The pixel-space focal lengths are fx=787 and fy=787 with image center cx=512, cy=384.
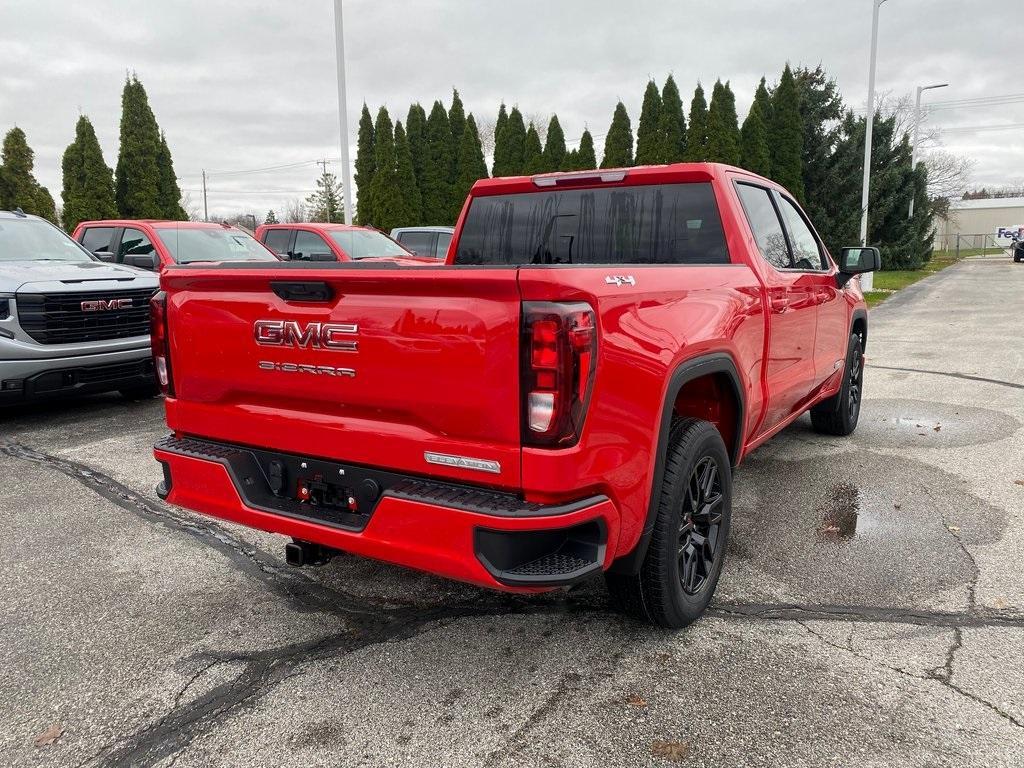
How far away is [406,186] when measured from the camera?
97.3 feet

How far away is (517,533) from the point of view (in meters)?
2.36

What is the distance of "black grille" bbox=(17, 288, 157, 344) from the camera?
6590 millimetres

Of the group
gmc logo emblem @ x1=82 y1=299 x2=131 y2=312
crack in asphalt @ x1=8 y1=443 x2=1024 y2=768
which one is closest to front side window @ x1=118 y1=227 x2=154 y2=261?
gmc logo emblem @ x1=82 y1=299 x2=131 y2=312

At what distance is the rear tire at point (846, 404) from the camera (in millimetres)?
6121

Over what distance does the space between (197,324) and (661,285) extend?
1.79 metres

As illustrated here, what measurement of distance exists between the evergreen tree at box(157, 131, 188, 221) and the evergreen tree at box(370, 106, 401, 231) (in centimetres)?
688

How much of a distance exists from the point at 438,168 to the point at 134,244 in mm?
24119

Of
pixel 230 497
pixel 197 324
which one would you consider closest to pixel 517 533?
pixel 230 497

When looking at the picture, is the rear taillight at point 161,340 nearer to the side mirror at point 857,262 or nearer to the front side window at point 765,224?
the front side window at point 765,224

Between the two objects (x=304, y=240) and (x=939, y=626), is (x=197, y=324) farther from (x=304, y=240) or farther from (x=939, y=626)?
(x=304, y=240)

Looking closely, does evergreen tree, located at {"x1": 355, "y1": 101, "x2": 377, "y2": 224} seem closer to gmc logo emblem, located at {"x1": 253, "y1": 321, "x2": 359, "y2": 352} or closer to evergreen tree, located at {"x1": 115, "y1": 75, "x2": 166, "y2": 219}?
evergreen tree, located at {"x1": 115, "y1": 75, "x2": 166, "y2": 219}

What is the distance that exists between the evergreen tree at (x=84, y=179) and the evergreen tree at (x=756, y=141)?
21299mm

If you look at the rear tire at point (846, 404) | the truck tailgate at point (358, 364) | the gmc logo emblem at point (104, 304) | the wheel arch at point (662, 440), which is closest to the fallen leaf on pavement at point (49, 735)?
the truck tailgate at point (358, 364)

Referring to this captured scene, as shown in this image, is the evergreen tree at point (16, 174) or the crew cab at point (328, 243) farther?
the evergreen tree at point (16, 174)
